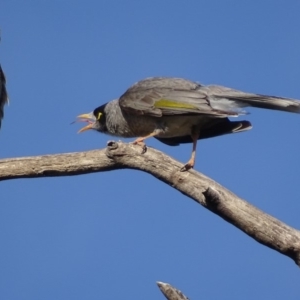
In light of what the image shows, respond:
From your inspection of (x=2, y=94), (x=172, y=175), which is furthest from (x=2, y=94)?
(x=172, y=175)

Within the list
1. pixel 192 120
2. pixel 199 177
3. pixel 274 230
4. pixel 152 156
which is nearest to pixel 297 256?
pixel 274 230

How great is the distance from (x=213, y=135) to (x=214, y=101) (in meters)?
0.58

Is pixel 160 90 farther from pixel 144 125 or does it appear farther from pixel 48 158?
pixel 48 158

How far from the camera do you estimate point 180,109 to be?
31.5ft

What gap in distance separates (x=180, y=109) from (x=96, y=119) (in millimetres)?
2041

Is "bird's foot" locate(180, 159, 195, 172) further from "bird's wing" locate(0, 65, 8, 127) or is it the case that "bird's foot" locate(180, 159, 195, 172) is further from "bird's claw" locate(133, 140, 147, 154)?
"bird's wing" locate(0, 65, 8, 127)

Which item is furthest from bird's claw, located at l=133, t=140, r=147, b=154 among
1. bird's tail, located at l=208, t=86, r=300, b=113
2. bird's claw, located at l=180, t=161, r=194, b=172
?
bird's tail, located at l=208, t=86, r=300, b=113

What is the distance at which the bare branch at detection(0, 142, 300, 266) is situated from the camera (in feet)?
25.7

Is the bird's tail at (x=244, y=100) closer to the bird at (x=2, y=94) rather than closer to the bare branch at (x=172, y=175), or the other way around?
the bare branch at (x=172, y=175)

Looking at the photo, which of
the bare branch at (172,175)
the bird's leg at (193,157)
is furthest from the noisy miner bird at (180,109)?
the bare branch at (172,175)

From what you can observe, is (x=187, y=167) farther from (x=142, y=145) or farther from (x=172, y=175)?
(x=142, y=145)

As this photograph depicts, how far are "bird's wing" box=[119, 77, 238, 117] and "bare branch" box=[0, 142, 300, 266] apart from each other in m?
0.95

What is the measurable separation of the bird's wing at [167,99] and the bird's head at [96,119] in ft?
2.34

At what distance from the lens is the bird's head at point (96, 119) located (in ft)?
36.5
